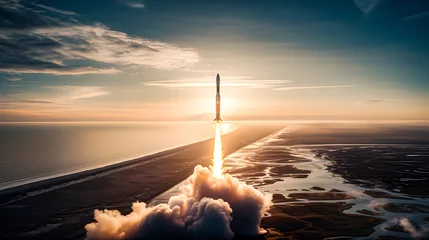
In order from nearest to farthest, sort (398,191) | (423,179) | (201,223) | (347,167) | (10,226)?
(201,223)
(10,226)
(398,191)
(423,179)
(347,167)

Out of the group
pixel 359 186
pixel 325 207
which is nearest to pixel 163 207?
pixel 325 207

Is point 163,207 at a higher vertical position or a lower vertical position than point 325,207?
higher

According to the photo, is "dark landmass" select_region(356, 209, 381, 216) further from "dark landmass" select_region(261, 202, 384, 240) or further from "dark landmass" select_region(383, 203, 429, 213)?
"dark landmass" select_region(383, 203, 429, 213)

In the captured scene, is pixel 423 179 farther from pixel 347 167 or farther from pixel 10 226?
pixel 10 226

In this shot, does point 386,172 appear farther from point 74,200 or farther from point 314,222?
point 74,200

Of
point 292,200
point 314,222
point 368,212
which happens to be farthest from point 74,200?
point 368,212
